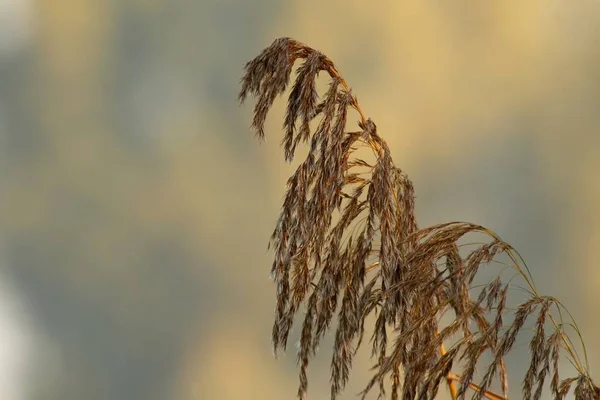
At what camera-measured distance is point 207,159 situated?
767 cm

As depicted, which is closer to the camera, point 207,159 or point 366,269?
point 366,269

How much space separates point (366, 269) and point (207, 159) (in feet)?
17.3

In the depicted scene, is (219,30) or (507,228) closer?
(507,228)

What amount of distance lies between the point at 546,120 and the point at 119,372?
4236 millimetres

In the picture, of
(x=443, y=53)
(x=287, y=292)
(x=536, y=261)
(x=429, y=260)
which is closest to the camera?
(x=429, y=260)

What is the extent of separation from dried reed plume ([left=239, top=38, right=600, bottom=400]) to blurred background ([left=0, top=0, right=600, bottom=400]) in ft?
14.8

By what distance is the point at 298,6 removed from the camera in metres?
7.38

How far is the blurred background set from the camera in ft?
22.8

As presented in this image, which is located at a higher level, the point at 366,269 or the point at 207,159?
the point at 207,159

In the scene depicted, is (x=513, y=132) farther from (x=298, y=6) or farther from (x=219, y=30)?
(x=219, y=30)

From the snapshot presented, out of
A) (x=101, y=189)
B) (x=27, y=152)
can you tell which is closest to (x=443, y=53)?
(x=101, y=189)

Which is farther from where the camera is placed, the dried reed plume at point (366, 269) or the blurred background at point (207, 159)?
the blurred background at point (207, 159)

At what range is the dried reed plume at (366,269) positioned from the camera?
212 cm

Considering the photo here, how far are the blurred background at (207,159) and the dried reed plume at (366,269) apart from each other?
452cm
